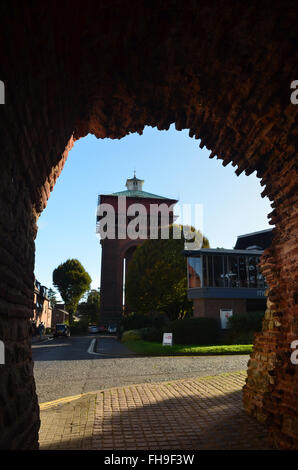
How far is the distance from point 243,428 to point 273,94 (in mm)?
4385

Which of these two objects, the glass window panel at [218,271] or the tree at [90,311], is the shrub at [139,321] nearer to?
the glass window panel at [218,271]

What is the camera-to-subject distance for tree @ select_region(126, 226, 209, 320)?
1224 inches

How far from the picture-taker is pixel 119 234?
4538cm

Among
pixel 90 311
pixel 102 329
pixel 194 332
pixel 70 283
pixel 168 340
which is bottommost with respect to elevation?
pixel 102 329

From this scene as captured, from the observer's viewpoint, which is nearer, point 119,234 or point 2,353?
point 2,353

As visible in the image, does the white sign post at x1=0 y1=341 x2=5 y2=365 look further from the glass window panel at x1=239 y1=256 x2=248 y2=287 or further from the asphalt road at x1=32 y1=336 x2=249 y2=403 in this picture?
the glass window panel at x1=239 y1=256 x2=248 y2=287

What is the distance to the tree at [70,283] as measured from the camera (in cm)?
5634

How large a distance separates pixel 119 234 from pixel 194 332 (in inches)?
1057

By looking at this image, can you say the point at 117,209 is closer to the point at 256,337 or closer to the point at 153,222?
the point at 153,222

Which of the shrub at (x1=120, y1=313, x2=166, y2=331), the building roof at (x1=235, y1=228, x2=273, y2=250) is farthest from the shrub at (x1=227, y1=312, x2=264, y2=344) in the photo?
the shrub at (x1=120, y1=313, x2=166, y2=331)

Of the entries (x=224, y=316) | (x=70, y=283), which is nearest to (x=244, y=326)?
(x=224, y=316)

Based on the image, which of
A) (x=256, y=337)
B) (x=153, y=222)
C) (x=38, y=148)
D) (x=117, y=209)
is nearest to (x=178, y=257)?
(x=153, y=222)

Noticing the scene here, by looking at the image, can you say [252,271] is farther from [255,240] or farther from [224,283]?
[255,240]

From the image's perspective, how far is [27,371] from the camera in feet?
9.96
